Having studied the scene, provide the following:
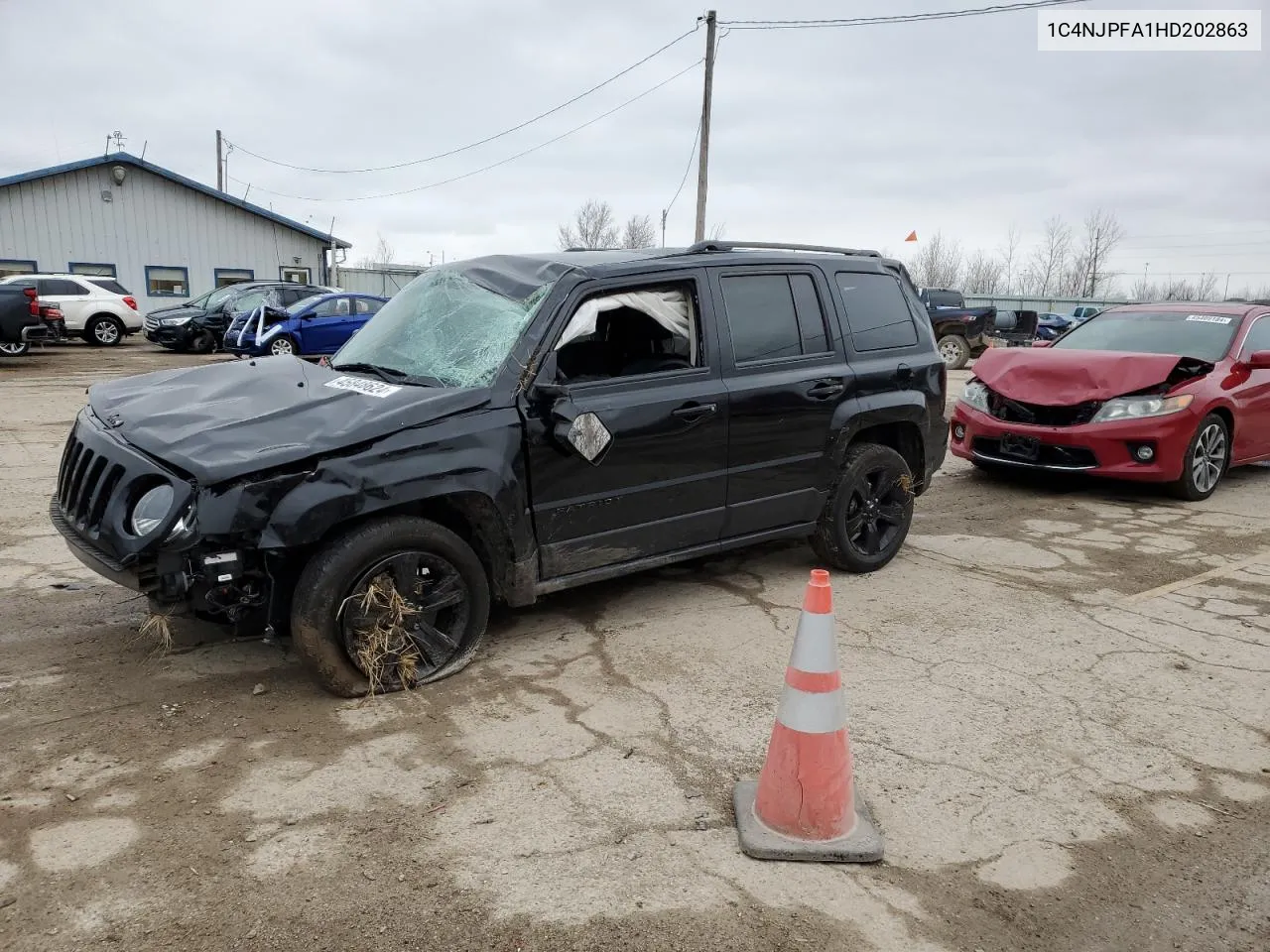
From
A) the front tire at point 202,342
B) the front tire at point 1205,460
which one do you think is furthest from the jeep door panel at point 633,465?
the front tire at point 202,342

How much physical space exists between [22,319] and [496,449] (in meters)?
16.5

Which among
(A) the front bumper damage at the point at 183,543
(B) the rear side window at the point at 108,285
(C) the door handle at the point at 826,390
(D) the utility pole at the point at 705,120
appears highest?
(D) the utility pole at the point at 705,120

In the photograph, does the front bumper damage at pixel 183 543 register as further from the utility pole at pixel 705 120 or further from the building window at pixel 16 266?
the building window at pixel 16 266

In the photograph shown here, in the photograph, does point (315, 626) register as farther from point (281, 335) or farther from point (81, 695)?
point (281, 335)

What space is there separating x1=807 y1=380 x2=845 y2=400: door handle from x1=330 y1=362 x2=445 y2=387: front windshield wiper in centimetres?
202

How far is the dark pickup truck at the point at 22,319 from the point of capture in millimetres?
16406

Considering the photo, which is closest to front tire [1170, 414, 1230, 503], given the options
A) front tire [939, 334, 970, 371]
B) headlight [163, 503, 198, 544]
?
headlight [163, 503, 198, 544]

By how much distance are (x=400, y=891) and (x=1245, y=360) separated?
26.7ft

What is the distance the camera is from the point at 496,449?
3.90m

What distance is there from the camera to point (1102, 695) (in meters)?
3.99

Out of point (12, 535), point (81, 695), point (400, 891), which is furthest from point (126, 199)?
point (400, 891)

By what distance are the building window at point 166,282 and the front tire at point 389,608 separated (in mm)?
28767

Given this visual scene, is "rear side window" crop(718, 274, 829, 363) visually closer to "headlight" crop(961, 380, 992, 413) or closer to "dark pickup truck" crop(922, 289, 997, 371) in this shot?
"headlight" crop(961, 380, 992, 413)

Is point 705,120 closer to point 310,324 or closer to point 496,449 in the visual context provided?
point 310,324
